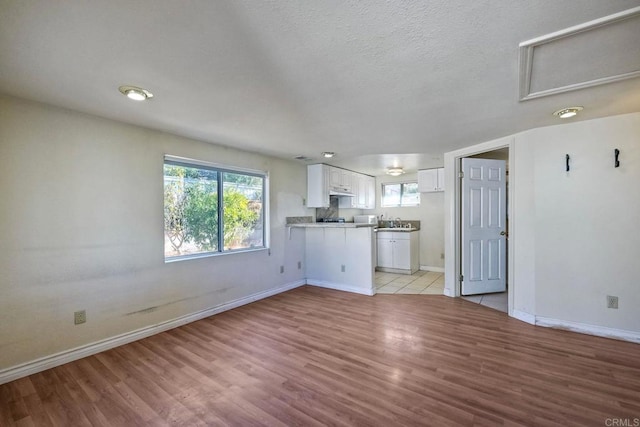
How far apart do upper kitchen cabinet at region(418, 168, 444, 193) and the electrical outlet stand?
5.61 meters

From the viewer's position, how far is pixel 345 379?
2.07 meters

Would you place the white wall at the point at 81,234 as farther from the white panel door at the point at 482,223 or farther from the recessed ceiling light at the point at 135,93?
the white panel door at the point at 482,223

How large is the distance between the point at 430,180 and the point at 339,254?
2610mm

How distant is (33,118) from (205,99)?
4.73 feet

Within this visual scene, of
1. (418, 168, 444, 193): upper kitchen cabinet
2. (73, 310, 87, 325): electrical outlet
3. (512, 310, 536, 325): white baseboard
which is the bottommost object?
(512, 310, 536, 325): white baseboard

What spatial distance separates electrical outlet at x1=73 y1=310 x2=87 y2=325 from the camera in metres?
2.45

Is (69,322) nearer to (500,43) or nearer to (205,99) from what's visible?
(205,99)

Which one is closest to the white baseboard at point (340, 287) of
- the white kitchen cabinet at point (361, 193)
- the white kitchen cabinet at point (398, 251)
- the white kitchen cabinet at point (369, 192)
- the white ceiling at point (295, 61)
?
the white kitchen cabinet at point (398, 251)

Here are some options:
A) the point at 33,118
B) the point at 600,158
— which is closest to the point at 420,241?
the point at 600,158

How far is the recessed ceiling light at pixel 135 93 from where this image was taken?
201 centimetres

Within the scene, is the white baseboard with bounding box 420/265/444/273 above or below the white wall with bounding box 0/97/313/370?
below

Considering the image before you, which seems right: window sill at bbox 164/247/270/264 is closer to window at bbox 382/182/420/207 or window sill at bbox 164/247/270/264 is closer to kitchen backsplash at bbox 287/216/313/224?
kitchen backsplash at bbox 287/216/313/224

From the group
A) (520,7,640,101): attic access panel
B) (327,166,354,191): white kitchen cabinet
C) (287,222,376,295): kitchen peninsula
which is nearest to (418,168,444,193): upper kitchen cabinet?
(327,166,354,191): white kitchen cabinet

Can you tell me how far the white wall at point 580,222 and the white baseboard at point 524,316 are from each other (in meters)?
0.07
